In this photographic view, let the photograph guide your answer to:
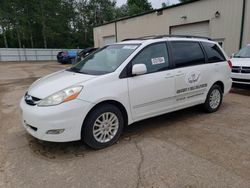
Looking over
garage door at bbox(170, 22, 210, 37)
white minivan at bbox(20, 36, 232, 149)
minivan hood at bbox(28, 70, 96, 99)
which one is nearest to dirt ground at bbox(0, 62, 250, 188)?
white minivan at bbox(20, 36, 232, 149)

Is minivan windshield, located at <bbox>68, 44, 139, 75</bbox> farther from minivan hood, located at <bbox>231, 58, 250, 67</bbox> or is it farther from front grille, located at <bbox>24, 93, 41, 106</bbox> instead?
minivan hood, located at <bbox>231, 58, 250, 67</bbox>

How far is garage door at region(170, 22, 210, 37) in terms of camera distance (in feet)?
41.6

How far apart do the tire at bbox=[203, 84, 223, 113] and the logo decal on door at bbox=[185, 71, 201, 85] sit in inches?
23.0

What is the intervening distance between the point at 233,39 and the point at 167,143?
9.92 metres

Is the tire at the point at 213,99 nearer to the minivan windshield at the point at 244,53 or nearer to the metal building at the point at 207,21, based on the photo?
the minivan windshield at the point at 244,53

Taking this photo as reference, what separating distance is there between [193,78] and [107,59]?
1.81 metres

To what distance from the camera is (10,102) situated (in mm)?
6625

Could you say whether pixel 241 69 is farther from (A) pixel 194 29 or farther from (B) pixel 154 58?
(A) pixel 194 29

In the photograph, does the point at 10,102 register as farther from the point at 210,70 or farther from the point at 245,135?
the point at 245,135

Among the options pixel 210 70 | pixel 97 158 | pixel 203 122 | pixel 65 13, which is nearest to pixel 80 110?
pixel 97 158

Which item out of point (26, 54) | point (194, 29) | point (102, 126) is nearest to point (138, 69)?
point (102, 126)

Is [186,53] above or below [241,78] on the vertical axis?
above

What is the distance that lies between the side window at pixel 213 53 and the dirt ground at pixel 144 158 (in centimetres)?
140

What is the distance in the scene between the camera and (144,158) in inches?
121
